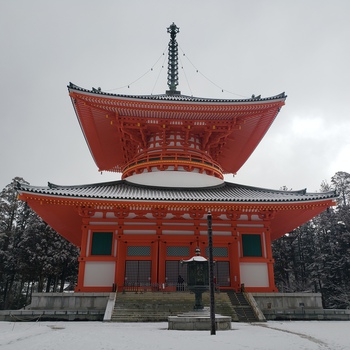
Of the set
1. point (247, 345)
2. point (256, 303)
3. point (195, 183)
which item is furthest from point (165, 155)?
point (247, 345)

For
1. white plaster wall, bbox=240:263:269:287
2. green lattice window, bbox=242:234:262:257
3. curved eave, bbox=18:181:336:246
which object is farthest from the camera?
green lattice window, bbox=242:234:262:257

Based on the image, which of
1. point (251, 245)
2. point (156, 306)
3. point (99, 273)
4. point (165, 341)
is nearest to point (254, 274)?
point (251, 245)

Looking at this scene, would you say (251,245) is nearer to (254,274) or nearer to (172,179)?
(254,274)

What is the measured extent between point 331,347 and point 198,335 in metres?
3.57

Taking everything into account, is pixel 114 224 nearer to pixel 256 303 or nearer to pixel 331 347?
pixel 256 303

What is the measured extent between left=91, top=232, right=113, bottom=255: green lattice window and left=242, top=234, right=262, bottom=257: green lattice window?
304 inches

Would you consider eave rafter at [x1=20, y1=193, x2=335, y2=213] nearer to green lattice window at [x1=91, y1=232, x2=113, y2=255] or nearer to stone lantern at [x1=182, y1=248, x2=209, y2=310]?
green lattice window at [x1=91, y1=232, x2=113, y2=255]

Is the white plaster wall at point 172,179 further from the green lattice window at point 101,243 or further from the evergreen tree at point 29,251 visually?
the evergreen tree at point 29,251

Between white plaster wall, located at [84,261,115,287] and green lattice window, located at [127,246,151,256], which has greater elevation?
green lattice window, located at [127,246,151,256]

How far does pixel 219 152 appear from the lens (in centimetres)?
2523

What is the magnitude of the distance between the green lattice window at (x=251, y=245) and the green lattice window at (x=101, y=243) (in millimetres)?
7710

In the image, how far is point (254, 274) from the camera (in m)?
18.1

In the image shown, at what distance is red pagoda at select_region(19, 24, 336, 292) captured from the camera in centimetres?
1731

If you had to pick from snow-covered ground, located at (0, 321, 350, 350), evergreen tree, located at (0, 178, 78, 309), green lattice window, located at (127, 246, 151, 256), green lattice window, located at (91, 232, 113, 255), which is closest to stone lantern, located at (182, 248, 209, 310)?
snow-covered ground, located at (0, 321, 350, 350)
